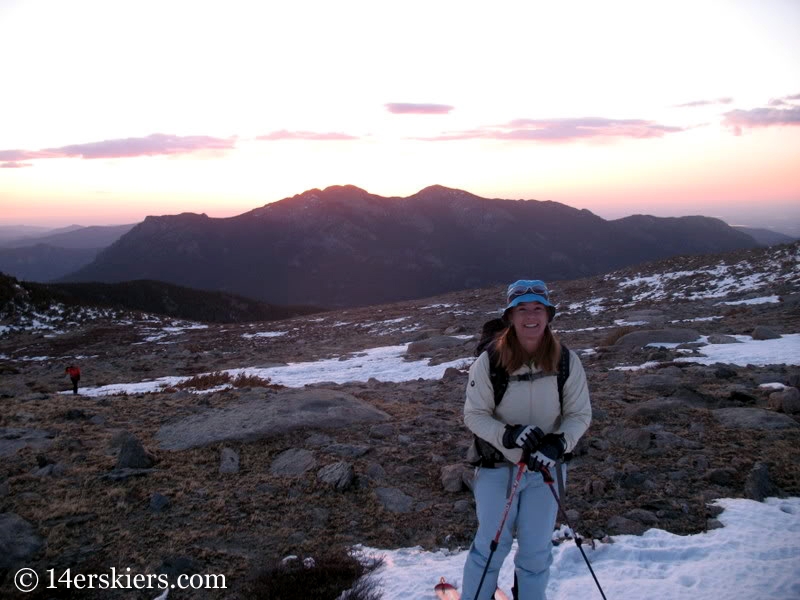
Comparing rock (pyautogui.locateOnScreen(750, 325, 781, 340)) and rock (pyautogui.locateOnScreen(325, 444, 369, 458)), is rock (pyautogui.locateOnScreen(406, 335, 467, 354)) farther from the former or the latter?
rock (pyautogui.locateOnScreen(325, 444, 369, 458))

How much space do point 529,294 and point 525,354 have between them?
1.61 feet

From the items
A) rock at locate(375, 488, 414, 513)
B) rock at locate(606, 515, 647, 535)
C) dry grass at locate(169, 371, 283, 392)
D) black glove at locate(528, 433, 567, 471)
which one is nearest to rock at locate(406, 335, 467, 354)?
dry grass at locate(169, 371, 283, 392)

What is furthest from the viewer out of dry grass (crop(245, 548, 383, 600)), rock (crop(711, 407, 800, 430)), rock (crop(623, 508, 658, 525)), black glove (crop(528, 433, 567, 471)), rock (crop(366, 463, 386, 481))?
rock (crop(711, 407, 800, 430))

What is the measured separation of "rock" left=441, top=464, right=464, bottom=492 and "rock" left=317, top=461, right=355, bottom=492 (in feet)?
4.36

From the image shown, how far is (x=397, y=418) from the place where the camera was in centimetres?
1014

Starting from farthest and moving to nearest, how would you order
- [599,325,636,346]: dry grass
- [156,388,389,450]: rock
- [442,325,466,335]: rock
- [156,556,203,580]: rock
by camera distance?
[442,325,466,335]: rock, [599,325,636,346]: dry grass, [156,388,389,450]: rock, [156,556,203,580]: rock

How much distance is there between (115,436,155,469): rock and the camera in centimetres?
773

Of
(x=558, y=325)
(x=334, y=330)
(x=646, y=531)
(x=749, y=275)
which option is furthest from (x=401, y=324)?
(x=646, y=531)

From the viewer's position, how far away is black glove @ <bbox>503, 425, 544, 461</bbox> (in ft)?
12.2

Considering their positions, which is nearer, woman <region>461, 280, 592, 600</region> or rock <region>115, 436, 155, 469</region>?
woman <region>461, 280, 592, 600</region>

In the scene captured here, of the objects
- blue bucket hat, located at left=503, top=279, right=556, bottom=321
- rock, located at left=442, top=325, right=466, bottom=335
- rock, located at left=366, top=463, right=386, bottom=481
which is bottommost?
rock, located at left=442, top=325, right=466, bottom=335

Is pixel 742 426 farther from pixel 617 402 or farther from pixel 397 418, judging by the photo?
pixel 397 418

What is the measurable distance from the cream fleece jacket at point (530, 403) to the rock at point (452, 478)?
3336mm

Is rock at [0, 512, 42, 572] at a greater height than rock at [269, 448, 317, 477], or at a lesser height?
greater
